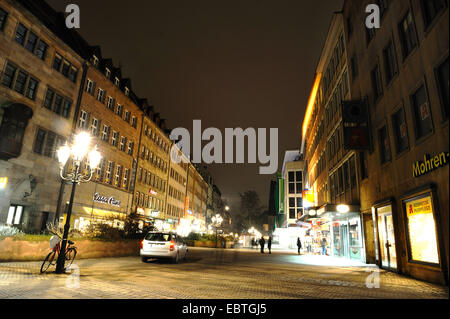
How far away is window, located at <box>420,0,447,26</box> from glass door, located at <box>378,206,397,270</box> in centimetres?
810

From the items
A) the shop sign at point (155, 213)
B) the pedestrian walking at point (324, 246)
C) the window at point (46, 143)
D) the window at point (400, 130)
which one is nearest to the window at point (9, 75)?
the window at point (46, 143)

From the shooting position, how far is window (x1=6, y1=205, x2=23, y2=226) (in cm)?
2075

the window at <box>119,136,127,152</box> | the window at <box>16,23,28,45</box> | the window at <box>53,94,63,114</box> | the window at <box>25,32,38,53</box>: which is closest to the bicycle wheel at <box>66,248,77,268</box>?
the window at <box>53,94,63,114</box>

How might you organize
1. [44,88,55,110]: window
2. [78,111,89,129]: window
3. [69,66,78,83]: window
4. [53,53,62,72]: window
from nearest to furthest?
[44,88,55,110]: window → [53,53,62,72]: window → [69,66,78,83]: window → [78,111,89,129]: window

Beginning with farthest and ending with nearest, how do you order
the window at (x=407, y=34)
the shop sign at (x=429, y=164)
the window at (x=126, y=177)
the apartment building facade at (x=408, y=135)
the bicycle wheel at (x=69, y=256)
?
1. the window at (x=126, y=177)
2. the window at (x=407, y=34)
3. the bicycle wheel at (x=69, y=256)
4. the apartment building facade at (x=408, y=135)
5. the shop sign at (x=429, y=164)

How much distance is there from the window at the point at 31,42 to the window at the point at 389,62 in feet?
79.4

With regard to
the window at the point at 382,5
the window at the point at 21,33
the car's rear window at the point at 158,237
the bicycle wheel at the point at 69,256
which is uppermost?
the window at the point at 21,33

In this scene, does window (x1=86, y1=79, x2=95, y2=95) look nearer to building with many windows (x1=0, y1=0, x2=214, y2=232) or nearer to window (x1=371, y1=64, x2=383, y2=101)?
building with many windows (x1=0, y1=0, x2=214, y2=232)

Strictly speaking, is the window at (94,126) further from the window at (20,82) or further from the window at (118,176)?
the window at (20,82)

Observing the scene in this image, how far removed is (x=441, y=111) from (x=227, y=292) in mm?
8982

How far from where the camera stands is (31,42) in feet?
74.6

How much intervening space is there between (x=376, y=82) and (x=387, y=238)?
857cm

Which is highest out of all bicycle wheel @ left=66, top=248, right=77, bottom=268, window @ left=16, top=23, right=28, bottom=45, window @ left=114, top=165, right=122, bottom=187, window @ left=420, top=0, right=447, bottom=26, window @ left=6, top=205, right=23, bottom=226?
window @ left=16, top=23, right=28, bottom=45

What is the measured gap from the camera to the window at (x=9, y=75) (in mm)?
20375
